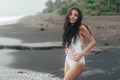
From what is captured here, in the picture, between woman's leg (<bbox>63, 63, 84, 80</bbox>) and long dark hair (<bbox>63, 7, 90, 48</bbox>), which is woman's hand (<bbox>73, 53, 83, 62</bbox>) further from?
long dark hair (<bbox>63, 7, 90, 48</bbox>)

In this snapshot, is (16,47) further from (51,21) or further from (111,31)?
(51,21)

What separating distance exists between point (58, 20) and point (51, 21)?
0.76 metres

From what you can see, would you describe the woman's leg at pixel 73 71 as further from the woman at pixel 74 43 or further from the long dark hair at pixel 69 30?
the long dark hair at pixel 69 30

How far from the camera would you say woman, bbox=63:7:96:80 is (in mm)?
7617

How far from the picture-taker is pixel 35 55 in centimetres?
1995

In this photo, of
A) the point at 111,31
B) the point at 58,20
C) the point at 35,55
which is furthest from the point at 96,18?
the point at 35,55

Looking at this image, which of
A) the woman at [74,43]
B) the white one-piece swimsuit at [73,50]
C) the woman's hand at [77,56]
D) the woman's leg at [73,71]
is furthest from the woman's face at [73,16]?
the woman's leg at [73,71]

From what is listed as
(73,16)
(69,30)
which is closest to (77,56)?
(69,30)

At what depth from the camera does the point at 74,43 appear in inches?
305

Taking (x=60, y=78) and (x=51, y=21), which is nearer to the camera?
(x=60, y=78)

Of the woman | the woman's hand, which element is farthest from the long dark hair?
the woman's hand

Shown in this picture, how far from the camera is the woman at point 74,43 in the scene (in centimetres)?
762

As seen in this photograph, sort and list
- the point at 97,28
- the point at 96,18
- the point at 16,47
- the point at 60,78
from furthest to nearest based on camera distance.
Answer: the point at 96,18 < the point at 97,28 < the point at 16,47 < the point at 60,78

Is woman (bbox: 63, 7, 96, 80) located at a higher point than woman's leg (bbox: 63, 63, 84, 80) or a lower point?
higher
